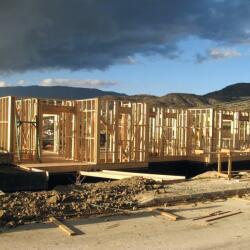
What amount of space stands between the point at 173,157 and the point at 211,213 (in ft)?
42.6

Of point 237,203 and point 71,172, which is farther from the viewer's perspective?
point 71,172

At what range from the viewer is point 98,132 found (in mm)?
18594

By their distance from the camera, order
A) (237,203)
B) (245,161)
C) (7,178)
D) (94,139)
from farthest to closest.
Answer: (245,161) → (94,139) → (7,178) → (237,203)

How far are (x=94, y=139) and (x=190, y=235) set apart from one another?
11.1 m

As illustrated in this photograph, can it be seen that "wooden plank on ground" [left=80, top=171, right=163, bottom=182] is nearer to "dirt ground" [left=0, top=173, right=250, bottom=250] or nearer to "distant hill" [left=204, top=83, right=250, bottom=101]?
"dirt ground" [left=0, top=173, right=250, bottom=250]

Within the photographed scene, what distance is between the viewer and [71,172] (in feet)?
57.5

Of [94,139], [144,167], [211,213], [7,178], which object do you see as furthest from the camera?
[144,167]

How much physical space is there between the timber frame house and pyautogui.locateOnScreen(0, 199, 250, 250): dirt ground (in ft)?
29.6

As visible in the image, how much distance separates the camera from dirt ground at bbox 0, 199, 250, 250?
7.21 metres

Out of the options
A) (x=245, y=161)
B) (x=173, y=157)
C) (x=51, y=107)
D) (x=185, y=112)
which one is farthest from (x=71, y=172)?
(x=245, y=161)

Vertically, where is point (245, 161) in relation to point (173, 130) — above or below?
below

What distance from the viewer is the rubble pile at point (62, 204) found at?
28.9 feet

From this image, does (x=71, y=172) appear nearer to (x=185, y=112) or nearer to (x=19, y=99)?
(x=19, y=99)

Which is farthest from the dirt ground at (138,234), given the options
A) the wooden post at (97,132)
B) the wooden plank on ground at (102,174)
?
the wooden post at (97,132)
